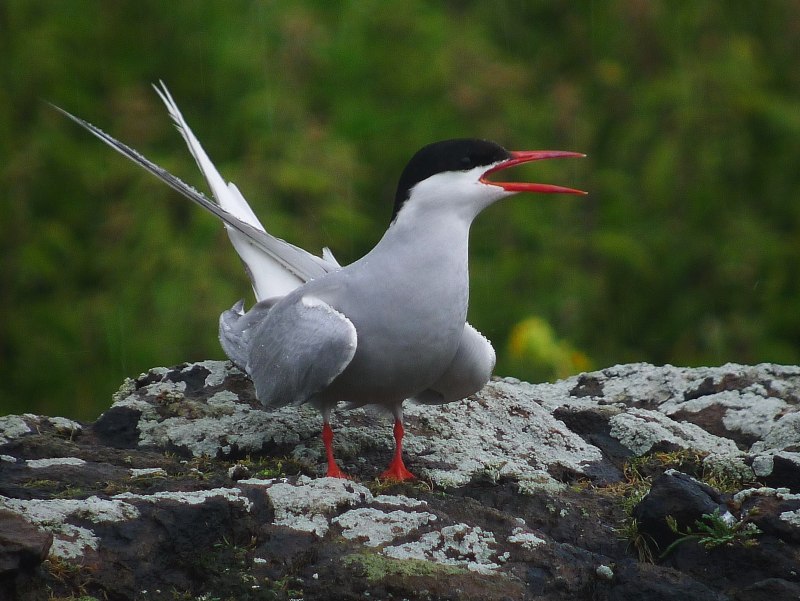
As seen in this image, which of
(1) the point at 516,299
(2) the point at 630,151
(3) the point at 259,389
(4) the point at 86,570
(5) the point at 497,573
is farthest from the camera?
(2) the point at 630,151

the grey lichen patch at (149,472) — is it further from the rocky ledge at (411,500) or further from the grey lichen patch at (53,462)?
the grey lichen patch at (53,462)

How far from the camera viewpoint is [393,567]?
257cm

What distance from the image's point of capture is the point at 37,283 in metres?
7.71

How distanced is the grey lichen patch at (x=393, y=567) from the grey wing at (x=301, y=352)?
792 mm

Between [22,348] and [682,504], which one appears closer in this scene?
[682,504]

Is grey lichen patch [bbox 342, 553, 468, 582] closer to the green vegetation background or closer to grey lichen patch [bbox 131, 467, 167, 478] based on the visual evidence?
grey lichen patch [bbox 131, 467, 167, 478]

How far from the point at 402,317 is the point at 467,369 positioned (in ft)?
1.11

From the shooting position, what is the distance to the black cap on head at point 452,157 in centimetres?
346

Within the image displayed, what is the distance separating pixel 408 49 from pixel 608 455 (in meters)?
5.28

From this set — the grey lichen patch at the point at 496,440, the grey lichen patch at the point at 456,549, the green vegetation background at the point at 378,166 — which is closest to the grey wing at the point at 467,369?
the grey lichen patch at the point at 496,440

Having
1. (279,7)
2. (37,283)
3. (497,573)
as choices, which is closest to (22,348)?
(37,283)

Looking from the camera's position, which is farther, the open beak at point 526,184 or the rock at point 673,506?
the open beak at point 526,184

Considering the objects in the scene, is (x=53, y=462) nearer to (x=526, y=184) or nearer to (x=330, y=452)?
(x=330, y=452)

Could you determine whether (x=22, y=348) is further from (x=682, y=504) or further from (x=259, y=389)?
(x=682, y=504)
